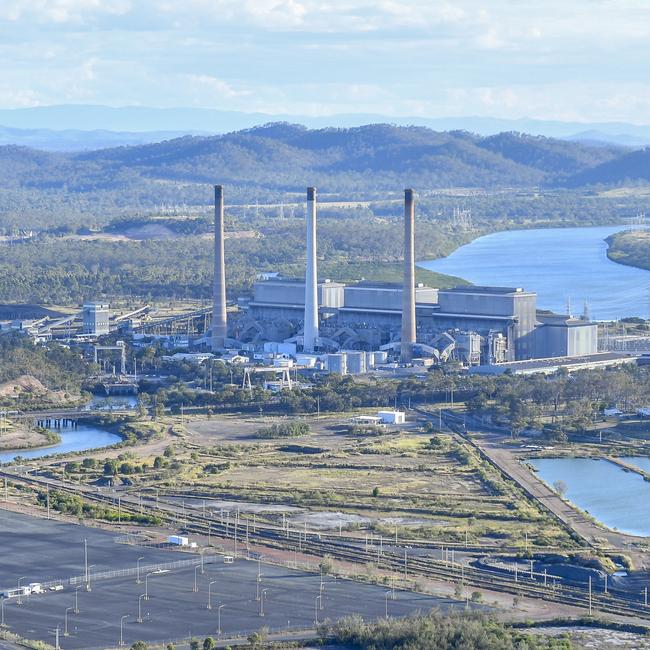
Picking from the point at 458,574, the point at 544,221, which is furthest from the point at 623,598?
the point at 544,221

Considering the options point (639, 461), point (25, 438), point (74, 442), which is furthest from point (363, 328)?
point (639, 461)

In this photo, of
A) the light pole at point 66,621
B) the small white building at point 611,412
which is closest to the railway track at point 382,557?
the light pole at point 66,621

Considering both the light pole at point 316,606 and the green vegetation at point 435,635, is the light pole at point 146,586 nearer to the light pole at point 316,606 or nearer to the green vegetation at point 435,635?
the light pole at point 316,606

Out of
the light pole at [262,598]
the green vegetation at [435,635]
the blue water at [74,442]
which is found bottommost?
the blue water at [74,442]

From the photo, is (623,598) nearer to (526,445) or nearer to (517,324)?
(526,445)

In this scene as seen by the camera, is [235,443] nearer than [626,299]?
Yes

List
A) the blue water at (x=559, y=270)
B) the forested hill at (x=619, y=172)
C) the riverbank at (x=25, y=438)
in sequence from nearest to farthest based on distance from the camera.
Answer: the riverbank at (x=25, y=438), the blue water at (x=559, y=270), the forested hill at (x=619, y=172)
